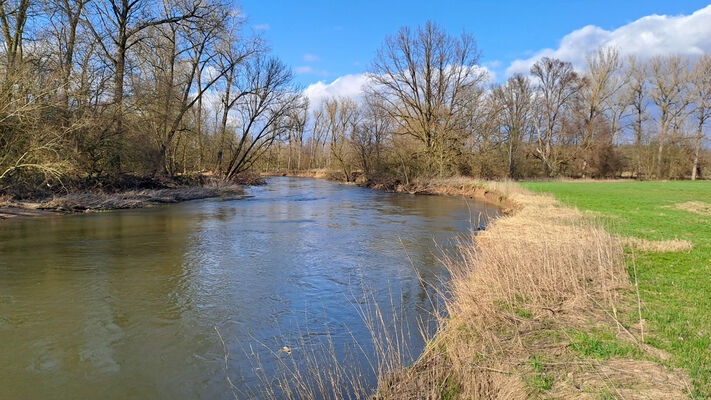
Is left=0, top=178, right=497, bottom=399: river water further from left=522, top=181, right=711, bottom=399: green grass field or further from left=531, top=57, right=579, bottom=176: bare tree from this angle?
left=531, top=57, right=579, bottom=176: bare tree

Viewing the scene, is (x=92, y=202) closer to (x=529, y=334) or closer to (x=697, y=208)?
(x=529, y=334)

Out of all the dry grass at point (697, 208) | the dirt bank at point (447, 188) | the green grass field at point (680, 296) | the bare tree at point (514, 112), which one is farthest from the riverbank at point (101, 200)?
the bare tree at point (514, 112)

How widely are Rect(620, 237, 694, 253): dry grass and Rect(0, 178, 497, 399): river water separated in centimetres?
403

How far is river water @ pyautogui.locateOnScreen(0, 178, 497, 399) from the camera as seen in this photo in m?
4.55

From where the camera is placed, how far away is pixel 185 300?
22.7ft

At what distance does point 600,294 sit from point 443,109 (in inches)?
1345

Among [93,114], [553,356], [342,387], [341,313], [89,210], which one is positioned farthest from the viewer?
[93,114]

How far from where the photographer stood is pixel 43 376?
4402 millimetres

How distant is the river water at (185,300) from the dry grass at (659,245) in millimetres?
4027

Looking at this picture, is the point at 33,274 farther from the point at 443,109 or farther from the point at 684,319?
the point at 443,109

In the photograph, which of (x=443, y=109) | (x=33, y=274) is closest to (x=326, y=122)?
(x=443, y=109)

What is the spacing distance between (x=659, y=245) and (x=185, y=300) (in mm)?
9014

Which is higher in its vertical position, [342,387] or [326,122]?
[326,122]

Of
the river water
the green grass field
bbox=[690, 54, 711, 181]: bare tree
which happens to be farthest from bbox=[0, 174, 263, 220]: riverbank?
bbox=[690, 54, 711, 181]: bare tree
